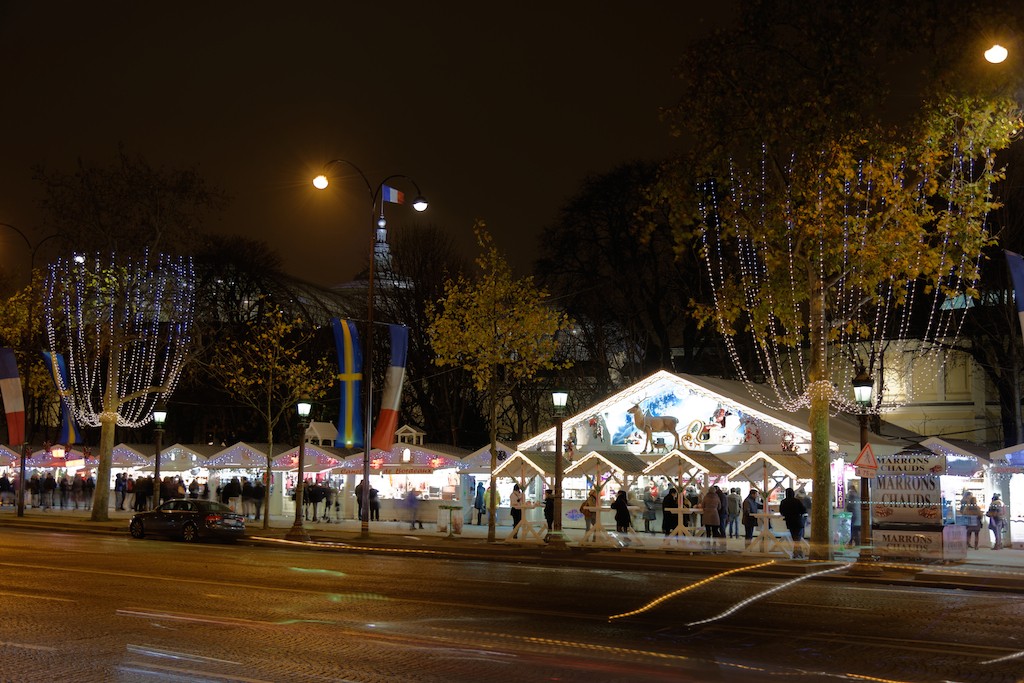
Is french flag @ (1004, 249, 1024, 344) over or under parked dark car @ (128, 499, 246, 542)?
over

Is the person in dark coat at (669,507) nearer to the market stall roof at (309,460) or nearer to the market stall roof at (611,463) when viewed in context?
the market stall roof at (611,463)

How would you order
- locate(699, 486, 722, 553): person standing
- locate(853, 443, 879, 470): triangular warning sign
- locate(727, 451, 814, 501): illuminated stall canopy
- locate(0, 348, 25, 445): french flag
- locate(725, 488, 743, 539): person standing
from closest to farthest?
locate(853, 443, 879, 470): triangular warning sign → locate(727, 451, 814, 501): illuminated stall canopy → locate(699, 486, 722, 553): person standing → locate(725, 488, 743, 539): person standing → locate(0, 348, 25, 445): french flag

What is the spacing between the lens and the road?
9625 mm

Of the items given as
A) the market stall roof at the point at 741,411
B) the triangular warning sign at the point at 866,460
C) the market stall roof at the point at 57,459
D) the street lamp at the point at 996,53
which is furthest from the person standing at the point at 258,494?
the street lamp at the point at 996,53

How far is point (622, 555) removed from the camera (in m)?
26.3

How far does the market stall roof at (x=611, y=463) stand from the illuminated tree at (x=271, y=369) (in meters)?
8.26

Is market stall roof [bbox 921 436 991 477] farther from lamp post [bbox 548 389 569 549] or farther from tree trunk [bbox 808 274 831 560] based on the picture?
lamp post [bbox 548 389 569 549]

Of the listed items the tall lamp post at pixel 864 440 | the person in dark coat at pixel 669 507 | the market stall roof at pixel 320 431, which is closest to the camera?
the tall lamp post at pixel 864 440

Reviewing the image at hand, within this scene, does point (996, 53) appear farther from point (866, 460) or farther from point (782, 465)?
point (782, 465)

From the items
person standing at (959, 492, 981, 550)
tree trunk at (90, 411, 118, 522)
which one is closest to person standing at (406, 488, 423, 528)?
tree trunk at (90, 411, 118, 522)

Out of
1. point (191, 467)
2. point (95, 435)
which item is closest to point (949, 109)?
point (191, 467)

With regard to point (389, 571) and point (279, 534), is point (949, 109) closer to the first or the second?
point (389, 571)

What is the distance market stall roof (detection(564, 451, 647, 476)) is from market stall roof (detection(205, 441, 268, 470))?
16255 millimetres

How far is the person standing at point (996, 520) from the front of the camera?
2923cm
